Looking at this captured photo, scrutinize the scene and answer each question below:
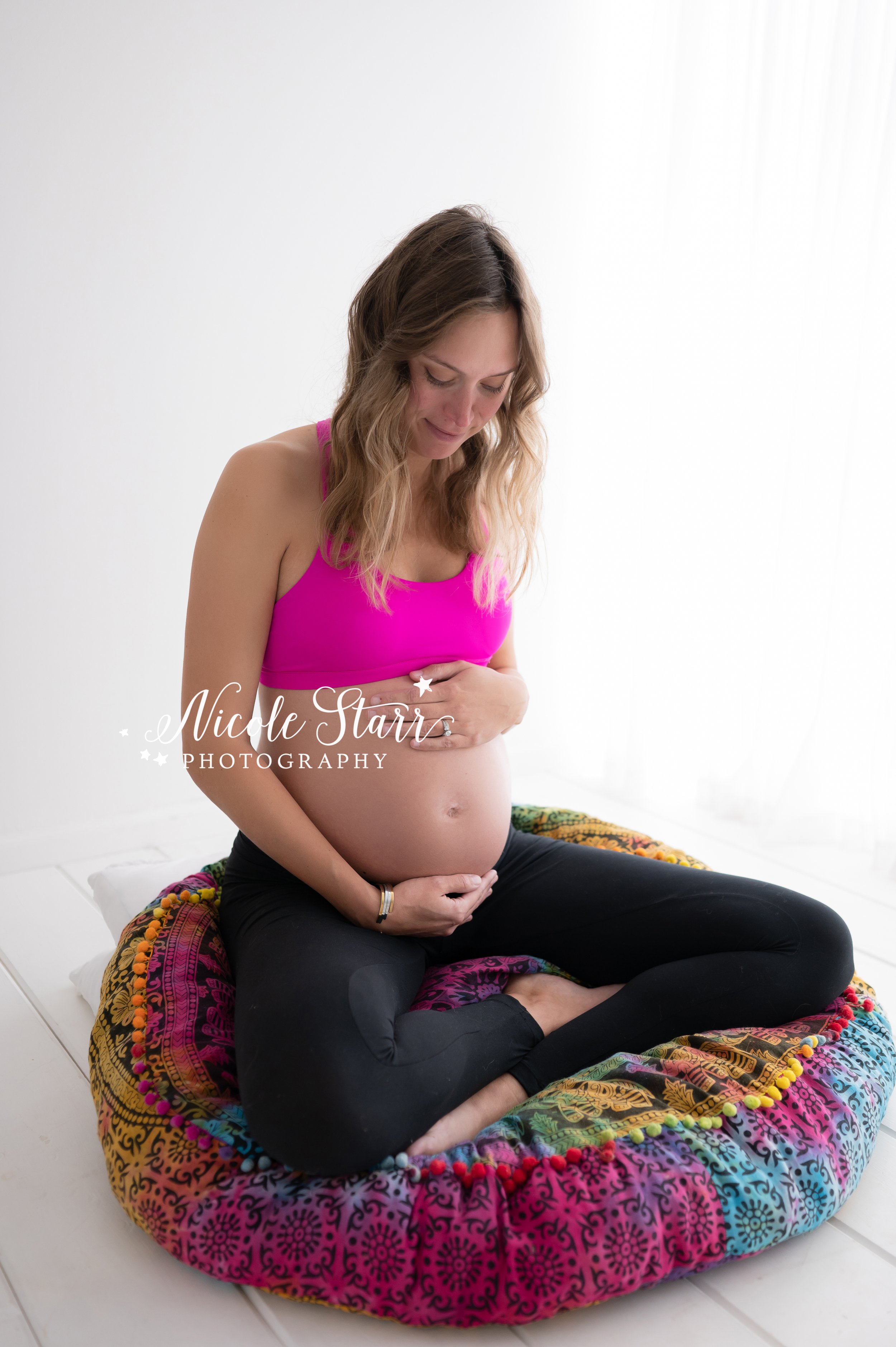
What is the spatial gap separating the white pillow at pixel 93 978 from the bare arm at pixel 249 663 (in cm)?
48

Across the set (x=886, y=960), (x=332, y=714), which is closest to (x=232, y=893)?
(x=332, y=714)

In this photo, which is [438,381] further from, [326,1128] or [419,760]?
[326,1128]

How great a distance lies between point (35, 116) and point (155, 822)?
1465mm

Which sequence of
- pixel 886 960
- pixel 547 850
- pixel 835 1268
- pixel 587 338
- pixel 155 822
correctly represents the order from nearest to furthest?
pixel 835 1268
pixel 547 850
pixel 886 960
pixel 155 822
pixel 587 338

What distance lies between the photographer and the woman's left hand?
1.35 metres

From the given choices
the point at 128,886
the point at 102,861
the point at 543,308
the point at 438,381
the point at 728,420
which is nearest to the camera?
the point at 438,381

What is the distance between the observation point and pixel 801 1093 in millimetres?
1188

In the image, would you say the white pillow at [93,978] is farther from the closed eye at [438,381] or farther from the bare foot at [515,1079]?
the closed eye at [438,381]

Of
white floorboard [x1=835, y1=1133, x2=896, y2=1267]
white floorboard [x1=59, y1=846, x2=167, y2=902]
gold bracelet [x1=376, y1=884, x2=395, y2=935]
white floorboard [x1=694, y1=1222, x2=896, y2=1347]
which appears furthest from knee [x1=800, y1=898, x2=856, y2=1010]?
white floorboard [x1=59, y1=846, x2=167, y2=902]

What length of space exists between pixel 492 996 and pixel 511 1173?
0.32 metres

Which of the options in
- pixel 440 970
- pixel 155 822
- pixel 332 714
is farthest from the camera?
pixel 155 822

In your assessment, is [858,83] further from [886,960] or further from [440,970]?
[440,970]

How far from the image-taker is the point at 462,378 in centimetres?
126

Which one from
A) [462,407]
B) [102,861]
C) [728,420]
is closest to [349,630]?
[462,407]
